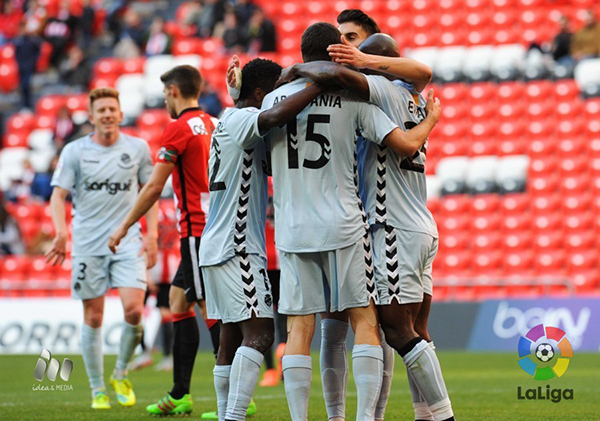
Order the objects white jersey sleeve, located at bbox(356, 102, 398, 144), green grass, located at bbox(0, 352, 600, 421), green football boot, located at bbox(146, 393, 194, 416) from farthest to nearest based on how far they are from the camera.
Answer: green grass, located at bbox(0, 352, 600, 421) → green football boot, located at bbox(146, 393, 194, 416) → white jersey sleeve, located at bbox(356, 102, 398, 144)

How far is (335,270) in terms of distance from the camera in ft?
18.3

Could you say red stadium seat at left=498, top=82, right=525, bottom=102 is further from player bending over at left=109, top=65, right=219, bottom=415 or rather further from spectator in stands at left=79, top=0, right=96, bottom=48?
player bending over at left=109, top=65, right=219, bottom=415

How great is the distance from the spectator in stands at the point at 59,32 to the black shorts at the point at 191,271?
17.7 metres

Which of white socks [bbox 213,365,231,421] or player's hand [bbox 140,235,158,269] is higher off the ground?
player's hand [bbox 140,235,158,269]

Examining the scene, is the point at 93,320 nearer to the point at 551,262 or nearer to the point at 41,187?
the point at 551,262

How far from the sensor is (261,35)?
21.7m

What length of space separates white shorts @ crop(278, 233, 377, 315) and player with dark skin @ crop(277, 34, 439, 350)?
17 centimetres

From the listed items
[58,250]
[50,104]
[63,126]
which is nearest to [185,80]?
[58,250]

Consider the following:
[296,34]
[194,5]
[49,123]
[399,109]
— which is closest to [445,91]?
[296,34]

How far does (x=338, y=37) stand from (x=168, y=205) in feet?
31.7

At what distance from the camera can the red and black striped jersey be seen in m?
7.34

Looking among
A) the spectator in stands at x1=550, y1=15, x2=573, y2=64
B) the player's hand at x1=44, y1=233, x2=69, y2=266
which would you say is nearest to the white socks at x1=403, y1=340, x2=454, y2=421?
the player's hand at x1=44, y1=233, x2=69, y2=266

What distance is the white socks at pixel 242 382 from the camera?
5.75m

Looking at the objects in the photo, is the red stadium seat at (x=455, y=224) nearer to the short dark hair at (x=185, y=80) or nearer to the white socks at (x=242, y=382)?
the short dark hair at (x=185, y=80)
